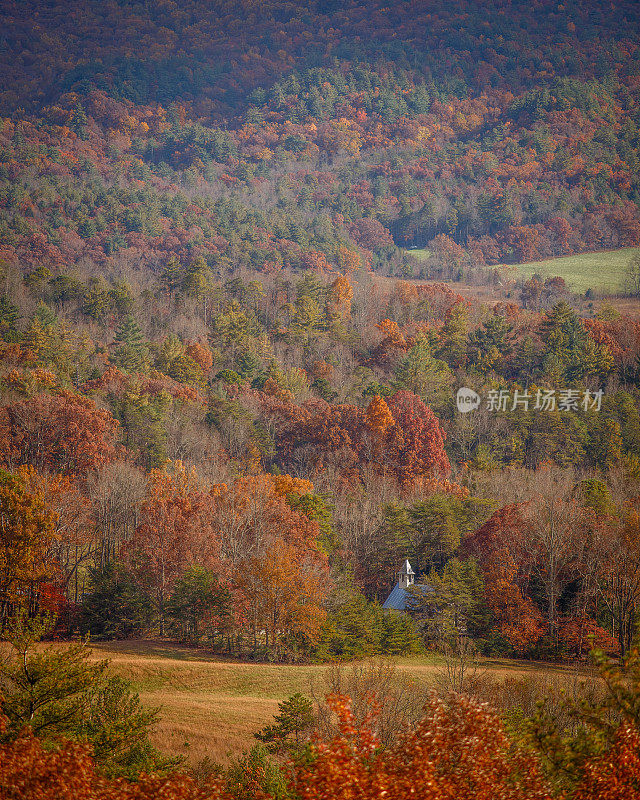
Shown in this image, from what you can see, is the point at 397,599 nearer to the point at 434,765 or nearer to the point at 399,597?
the point at 399,597

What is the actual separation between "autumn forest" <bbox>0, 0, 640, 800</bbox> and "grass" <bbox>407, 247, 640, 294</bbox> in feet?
7.11

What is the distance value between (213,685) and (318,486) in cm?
3205

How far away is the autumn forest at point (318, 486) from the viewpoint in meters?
14.4

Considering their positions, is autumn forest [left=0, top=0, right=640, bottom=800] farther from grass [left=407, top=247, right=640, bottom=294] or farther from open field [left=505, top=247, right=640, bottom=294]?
open field [left=505, top=247, right=640, bottom=294]

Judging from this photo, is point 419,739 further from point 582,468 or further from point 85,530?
point 582,468

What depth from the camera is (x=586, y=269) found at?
138 m

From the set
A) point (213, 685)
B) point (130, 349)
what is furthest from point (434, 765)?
point (130, 349)

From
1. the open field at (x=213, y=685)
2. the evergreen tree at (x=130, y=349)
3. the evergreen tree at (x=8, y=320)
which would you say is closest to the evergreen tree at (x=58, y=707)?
the open field at (x=213, y=685)

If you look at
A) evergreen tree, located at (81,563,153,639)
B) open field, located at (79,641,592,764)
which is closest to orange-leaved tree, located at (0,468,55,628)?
evergreen tree, located at (81,563,153,639)

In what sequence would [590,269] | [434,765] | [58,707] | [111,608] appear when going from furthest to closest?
[590,269] < [111,608] < [58,707] < [434,765]

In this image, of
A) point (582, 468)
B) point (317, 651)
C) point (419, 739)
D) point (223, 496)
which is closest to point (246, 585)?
point (317, 651)

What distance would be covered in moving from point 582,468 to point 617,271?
74387mm

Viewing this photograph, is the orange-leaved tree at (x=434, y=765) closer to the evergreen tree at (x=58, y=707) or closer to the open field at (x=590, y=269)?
the evergreen tree at (x=58, y=707)

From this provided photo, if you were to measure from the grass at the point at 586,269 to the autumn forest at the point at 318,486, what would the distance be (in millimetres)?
2168
